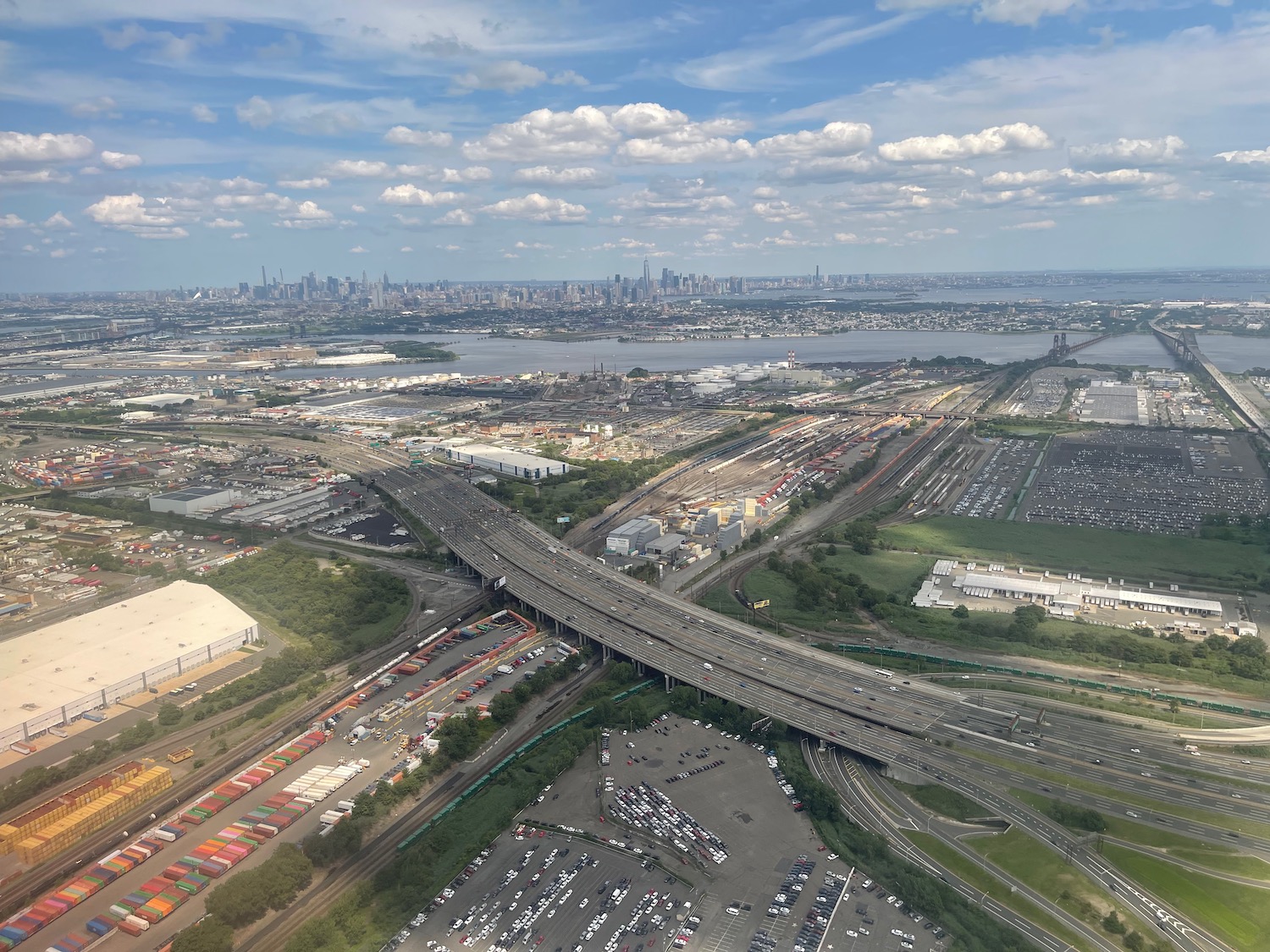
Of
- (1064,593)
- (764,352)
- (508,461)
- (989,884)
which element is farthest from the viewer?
(764,352)

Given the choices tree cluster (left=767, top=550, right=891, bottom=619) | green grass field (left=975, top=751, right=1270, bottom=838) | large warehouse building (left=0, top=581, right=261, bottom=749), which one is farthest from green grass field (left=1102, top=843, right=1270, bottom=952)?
large warehouse building (left=0, top=581, right=261, bottom=749)

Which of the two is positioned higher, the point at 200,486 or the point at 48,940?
the point at 200,486

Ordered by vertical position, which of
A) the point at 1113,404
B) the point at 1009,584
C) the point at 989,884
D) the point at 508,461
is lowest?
the point at 989,884

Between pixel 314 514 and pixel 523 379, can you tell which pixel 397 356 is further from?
pixel 314 514

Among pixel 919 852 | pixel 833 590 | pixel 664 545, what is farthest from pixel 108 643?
pixel 833 590

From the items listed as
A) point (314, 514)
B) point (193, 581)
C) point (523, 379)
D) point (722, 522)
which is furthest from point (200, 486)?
point (523, 379)

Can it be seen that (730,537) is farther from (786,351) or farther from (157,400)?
(786,351)

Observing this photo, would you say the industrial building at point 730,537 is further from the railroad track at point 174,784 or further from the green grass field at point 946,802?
the green grass field at point 946,802
